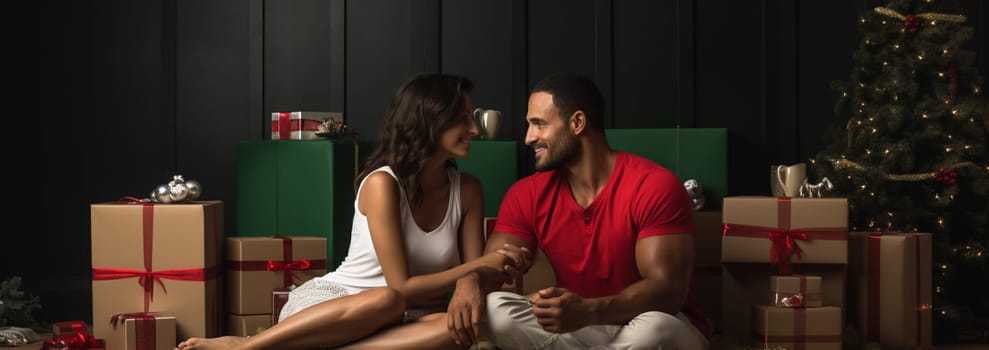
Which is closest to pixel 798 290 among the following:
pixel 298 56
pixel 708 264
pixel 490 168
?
pixel 708 264

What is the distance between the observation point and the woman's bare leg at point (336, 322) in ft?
9.15

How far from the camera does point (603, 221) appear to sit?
305cm

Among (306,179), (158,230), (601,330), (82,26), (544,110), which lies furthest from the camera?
(82,26)

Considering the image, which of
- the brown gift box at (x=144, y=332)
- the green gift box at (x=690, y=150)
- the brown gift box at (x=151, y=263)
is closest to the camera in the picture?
the brown gift box at (x=144, y=332)

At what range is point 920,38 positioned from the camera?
407cm

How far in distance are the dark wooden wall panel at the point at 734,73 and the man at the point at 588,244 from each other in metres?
1.52

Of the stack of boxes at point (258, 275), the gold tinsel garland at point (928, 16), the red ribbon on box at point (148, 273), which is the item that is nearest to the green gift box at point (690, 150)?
the gold tinsel garland at point (928, 16)

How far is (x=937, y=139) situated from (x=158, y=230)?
9.26ft

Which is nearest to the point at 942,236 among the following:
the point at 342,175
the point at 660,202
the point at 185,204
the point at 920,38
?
the point at 920,38

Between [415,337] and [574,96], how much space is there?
83cm

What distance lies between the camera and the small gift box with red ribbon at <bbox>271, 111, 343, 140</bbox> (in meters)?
4.05

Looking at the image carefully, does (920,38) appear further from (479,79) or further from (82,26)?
(82,26)

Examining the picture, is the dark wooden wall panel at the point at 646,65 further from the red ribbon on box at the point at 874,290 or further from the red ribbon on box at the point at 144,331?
the red ribbon on box at the point at 144,331

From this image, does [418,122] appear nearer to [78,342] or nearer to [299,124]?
[299,124]
